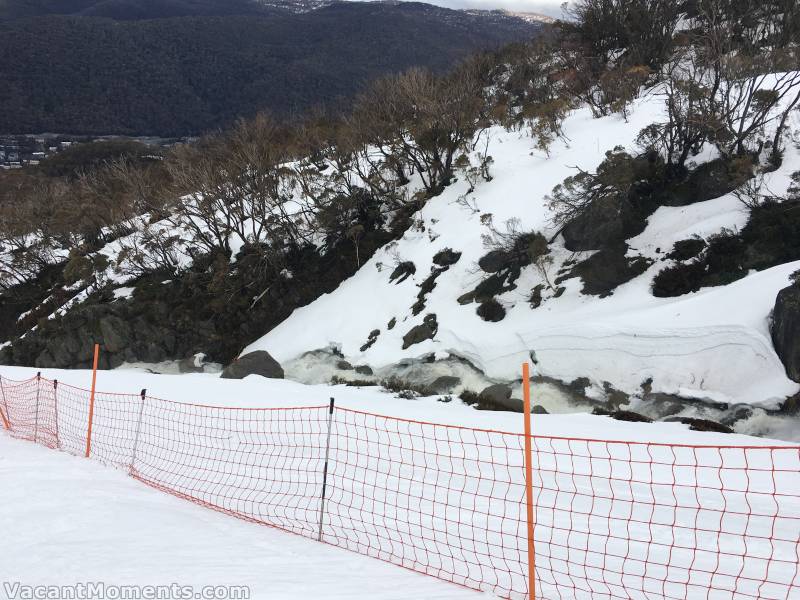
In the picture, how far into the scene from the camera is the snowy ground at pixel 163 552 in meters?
3.54

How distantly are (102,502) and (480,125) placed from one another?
2181 cm

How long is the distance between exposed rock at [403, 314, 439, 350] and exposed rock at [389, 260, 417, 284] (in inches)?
116

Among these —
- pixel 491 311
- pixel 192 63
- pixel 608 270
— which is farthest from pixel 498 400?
pixel 192 63

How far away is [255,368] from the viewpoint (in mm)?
15398

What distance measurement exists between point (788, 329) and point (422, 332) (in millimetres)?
9171

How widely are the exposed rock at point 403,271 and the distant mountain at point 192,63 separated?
3169 inches

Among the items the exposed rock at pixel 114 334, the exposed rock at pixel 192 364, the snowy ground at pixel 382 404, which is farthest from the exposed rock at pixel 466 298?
the exposed rock at pixel 114 334

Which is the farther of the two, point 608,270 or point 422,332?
point 422,332

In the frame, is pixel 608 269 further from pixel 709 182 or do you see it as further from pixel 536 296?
pixel 709 182

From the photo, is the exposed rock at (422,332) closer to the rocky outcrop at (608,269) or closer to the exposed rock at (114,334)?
the rocky outcrop at (608,269)

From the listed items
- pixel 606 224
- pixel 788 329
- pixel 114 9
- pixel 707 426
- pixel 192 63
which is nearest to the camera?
pixel 707 426

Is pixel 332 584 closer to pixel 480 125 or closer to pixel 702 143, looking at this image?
pixel 702 143

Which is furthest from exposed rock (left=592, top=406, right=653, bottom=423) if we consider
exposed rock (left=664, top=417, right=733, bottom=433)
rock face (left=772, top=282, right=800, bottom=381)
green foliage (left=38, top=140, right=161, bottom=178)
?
green foliage (left=38, top=140, right=161, bottom=178)

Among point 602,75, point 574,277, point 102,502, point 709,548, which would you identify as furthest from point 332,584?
point 602,75
